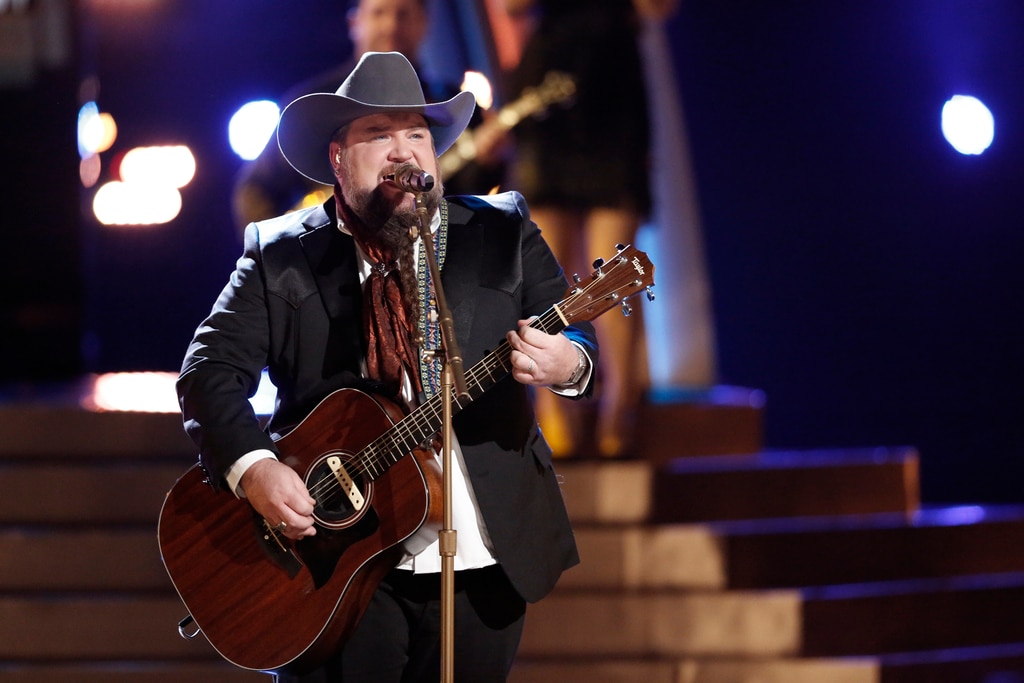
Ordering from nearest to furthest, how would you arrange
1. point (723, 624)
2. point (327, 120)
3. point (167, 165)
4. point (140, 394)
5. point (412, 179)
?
point (412, 179)
point (327, 120)
point (723, 624)
point (140, 394)
point (167, 165)

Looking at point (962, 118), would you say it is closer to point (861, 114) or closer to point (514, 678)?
point (861, 114)

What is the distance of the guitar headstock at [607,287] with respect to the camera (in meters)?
2.29

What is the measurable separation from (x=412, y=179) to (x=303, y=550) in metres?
0.76

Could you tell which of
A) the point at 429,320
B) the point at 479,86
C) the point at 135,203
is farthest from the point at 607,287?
the point at 135,203

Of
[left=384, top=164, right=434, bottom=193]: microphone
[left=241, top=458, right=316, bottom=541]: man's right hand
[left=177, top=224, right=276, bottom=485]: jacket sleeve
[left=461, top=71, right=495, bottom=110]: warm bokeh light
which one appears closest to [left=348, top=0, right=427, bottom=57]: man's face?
[left=461, top=71, right=495, bottom=110]: warm bokeh light

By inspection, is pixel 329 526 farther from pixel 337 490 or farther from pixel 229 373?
pixel 229 373

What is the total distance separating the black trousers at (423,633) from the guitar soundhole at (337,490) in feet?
0.51

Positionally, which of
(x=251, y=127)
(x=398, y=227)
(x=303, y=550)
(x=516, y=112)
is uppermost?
(x=251, y=127)

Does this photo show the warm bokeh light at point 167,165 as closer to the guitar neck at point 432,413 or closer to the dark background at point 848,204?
the dark background at point 848,204

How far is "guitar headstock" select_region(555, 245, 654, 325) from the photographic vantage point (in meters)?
2.29

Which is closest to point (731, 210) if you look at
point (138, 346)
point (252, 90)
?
point (252, 90)

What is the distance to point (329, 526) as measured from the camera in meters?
2.33

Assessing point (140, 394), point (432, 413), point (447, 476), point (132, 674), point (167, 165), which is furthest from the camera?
point (167, 165)

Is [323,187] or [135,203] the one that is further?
[135,203]
